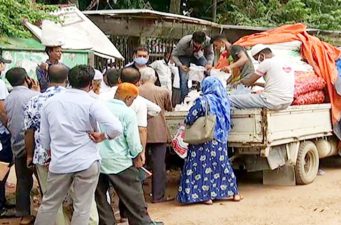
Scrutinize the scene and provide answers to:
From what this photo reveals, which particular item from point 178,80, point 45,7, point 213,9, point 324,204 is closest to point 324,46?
point 178,80

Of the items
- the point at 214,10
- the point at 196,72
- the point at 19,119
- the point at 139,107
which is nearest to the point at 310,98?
the point at 196,72

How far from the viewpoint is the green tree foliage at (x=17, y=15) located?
8.30 meters

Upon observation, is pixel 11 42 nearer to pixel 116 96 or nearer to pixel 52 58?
pixel 52 58

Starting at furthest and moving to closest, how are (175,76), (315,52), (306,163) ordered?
(175,76)
(315,52)
(306,163)

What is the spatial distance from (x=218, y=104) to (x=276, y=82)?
1.05 m

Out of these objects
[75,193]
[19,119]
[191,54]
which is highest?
[191,54]

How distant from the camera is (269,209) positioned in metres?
7.47

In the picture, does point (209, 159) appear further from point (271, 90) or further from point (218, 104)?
point (271, 90)

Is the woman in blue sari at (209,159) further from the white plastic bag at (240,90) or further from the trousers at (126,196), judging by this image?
the trousers at (126,196)

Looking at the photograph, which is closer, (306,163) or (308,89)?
(306,163)

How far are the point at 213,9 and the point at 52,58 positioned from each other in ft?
35.9

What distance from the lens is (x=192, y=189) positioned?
7637 millimetres

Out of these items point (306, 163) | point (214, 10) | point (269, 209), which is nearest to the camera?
point (269, 209)

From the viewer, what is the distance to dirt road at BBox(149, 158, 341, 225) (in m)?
6.98
